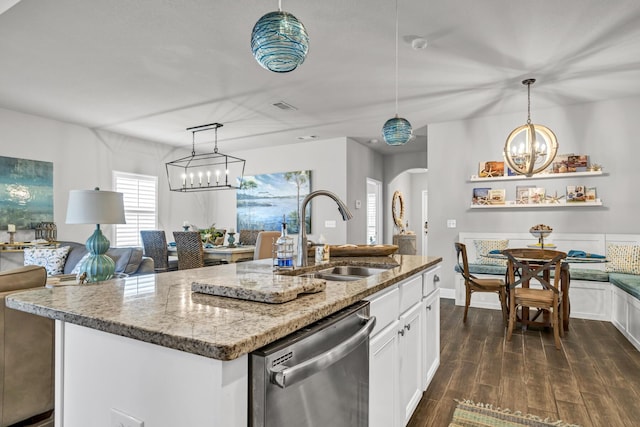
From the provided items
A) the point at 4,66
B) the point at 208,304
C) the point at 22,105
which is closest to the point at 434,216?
the point at 208,304

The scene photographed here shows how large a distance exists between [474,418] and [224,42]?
3.18m

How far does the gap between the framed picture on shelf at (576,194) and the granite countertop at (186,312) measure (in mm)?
4183

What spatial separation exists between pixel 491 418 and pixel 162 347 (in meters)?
2.02

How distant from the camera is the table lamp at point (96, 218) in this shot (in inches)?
92.8

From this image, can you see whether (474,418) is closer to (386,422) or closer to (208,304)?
(386,422)

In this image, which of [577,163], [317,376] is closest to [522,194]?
[577,163]

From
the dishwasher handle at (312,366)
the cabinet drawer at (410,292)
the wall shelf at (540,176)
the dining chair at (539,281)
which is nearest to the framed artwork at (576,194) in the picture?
the wall shelf at (540,176)

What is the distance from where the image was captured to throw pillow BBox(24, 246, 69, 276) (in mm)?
3930

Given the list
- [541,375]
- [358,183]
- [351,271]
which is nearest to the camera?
[351,271]

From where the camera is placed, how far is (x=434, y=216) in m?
5.43

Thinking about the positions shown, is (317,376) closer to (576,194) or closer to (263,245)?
(263,245)

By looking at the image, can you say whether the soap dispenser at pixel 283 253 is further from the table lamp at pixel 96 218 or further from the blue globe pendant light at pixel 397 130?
the blue globe pendant light at pixel 397 130

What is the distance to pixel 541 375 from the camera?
2.62 m

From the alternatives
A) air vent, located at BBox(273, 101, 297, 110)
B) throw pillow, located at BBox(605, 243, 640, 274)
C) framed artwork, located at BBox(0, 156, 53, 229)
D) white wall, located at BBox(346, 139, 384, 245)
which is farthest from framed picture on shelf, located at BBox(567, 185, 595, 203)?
framed artwork, located at BBox(0, 156, 53, 229)
